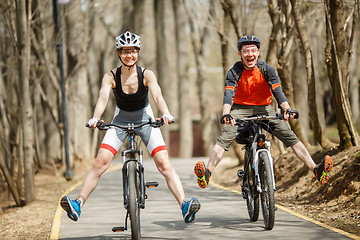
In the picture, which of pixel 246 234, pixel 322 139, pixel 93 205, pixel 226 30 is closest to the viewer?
pixel 246 234

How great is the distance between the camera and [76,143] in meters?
20.7

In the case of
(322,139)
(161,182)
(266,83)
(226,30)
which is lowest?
(161,182)

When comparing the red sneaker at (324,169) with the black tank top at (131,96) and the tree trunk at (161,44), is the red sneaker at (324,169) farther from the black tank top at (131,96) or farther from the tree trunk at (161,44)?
the tree trunk at (161,44)

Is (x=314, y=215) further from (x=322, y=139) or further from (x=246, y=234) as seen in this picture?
(x=322, y=139)

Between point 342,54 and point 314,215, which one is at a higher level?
point 342,54

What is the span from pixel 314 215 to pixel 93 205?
3763 mm

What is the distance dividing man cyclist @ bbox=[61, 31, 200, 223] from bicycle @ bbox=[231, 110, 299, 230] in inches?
37.8

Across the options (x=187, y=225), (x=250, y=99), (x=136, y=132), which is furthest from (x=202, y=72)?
(x=136, y=132)

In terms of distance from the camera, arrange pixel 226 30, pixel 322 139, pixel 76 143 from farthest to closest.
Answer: pixel 76 143
pixel 226 30
pixel 322 139

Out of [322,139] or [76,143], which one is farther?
[76,143]

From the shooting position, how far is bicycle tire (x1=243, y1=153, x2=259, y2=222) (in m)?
7.49

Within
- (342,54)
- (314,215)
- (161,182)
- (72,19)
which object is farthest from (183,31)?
(314,215)

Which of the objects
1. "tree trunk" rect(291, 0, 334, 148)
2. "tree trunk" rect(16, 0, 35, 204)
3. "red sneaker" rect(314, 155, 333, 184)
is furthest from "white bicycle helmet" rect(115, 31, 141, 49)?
"tree trunk" rect(16, 0, 35, 204)

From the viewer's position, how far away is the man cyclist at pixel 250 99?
7594 millimetres
